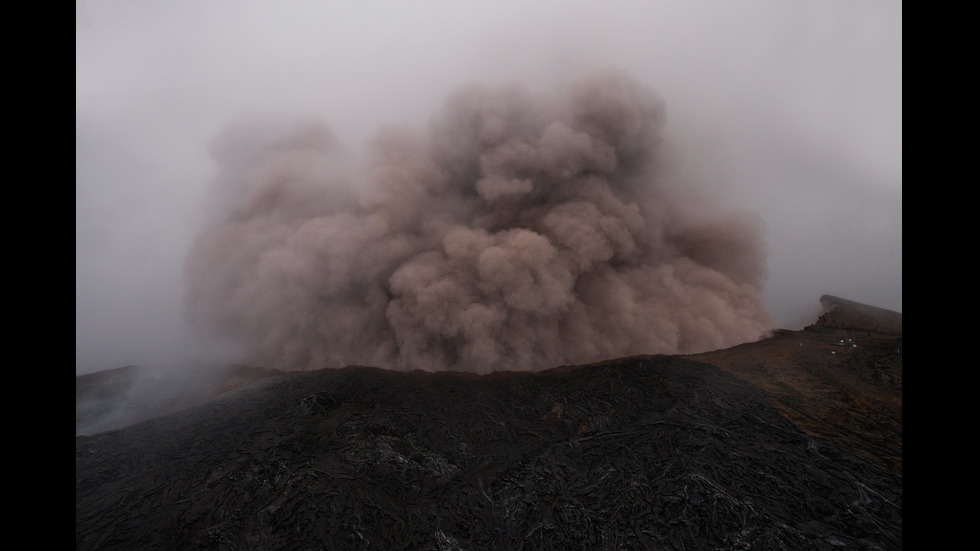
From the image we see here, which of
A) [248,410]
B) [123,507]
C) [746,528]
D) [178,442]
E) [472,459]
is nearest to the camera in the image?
[746,528]

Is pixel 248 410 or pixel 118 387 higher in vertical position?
pixel 248 410

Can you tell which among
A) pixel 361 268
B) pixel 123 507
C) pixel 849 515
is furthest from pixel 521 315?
pixel 123 507

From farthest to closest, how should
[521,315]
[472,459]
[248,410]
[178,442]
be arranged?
[521,315]
[248,410]
[178,442]
[472,459]

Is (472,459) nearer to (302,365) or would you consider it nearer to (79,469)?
(79,469)
